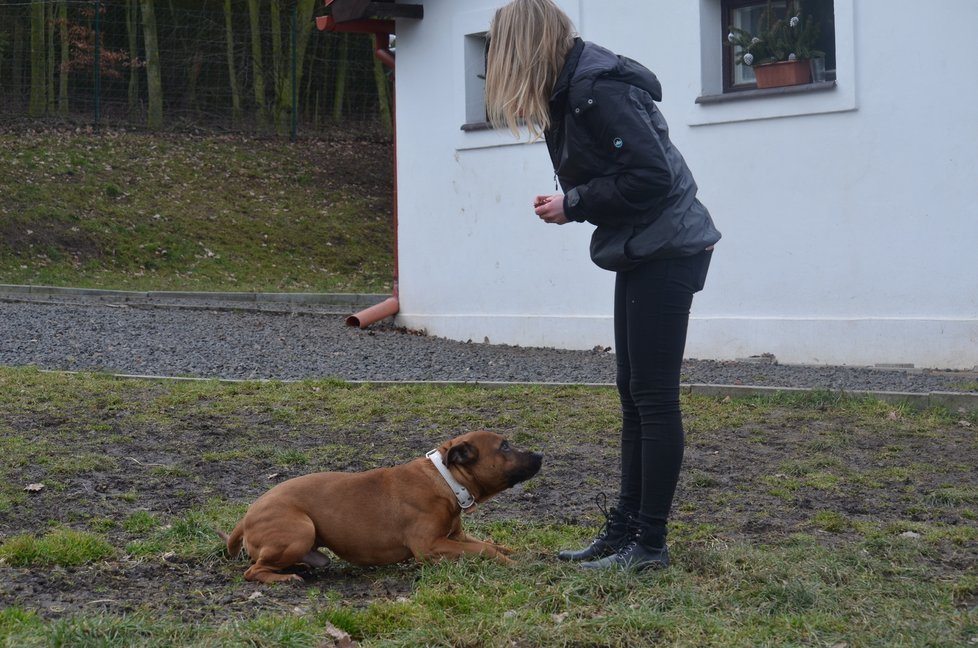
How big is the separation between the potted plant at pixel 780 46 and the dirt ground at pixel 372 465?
13.5 ft

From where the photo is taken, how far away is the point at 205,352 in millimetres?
10844

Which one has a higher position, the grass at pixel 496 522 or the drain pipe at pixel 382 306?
the drain pipe at pixel 382 306

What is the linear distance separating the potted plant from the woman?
22.6ft

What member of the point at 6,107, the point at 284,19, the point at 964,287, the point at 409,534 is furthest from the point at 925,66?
the point at 284,19

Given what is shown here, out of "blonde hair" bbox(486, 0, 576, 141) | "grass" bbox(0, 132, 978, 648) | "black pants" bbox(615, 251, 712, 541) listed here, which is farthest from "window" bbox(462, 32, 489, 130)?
"black pants" bbox(615, 251, 712, 541)

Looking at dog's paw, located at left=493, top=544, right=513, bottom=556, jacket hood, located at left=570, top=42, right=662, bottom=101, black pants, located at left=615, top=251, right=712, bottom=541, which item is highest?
jacket hood, located at left=570, top=42, right=662, bottom=101

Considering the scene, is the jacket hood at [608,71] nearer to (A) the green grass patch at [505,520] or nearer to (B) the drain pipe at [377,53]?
(A) the green grass patch at [505,520]

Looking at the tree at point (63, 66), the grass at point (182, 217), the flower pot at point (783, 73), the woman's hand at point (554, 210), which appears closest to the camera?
the woman's hand at point (554, 210)

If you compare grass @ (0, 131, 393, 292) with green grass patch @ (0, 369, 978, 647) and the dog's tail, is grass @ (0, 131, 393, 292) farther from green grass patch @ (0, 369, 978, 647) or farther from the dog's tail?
the dog's tail

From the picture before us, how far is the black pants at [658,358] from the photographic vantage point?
4250mm

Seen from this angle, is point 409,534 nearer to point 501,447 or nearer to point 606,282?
point 501,447

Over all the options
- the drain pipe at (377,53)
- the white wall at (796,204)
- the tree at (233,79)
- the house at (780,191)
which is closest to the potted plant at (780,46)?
the house at (780,191)

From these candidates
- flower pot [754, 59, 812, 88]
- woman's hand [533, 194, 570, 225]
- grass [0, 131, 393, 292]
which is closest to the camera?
woman's hand [533, 194, 570, 225]

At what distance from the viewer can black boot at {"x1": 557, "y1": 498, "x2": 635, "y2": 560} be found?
451 centimetres
